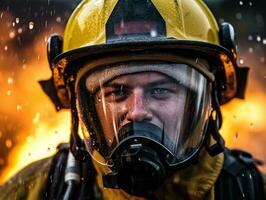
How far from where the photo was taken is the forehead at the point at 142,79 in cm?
382

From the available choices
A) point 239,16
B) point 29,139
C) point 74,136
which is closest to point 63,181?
point 74,136

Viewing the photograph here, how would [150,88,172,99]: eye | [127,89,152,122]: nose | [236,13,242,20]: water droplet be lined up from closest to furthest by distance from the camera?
[127,89,152,122]: nose < [150,88,172,99]: eye < [236,13,242,20]: water droplet

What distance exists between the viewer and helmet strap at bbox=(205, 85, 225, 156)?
3.94 meters

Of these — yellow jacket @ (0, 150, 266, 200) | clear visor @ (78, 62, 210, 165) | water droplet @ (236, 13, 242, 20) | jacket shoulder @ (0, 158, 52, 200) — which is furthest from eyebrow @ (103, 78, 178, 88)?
water droplet @ (236, 13, 242, 20)

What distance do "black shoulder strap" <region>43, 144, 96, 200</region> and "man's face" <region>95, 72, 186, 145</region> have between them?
0.31 meters

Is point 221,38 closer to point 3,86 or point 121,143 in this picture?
point 121,143

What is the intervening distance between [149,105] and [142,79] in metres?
0.13

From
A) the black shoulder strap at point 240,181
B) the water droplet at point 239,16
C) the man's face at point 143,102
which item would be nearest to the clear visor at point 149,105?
the man's face at point 143,102

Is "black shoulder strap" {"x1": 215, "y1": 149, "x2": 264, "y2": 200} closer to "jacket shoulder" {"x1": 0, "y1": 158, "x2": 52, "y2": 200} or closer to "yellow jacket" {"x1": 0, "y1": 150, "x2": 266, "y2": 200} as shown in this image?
"yellow jacket" {"x1": 0, "y1": 150, "x2": 266, "y2": 200}

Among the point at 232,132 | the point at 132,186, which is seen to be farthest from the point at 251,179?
the point at 232,132

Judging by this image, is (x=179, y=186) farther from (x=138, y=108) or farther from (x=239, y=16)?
(x=239, y=16)

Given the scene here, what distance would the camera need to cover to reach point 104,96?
3893mm

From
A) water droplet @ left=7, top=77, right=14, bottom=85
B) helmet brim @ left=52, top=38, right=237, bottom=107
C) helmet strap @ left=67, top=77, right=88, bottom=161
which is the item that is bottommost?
water droplet @ left=7, top=77, right=14, bottom=85

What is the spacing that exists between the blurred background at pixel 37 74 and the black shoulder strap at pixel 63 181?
3.52 m
